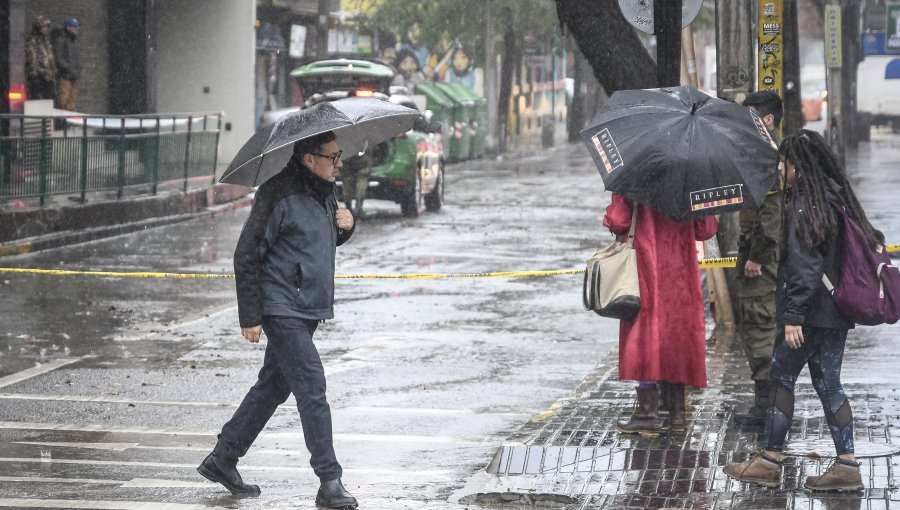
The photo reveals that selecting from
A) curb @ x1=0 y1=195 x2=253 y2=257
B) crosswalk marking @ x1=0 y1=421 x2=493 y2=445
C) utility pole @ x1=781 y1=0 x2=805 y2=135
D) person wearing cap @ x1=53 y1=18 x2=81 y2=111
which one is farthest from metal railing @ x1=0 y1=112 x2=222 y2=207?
crosswalk marking @ x1=0 y1=421 x2=493 y2=445

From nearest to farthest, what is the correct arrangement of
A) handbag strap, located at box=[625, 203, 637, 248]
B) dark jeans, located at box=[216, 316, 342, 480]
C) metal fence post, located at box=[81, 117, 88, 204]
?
1. dark jeans, located at box=[216, 316, 342, 480]
2. handbag strap, located at box=[625, 203, 637, 248]
3. metal fence post, located at box=[81, 117, 88, 204]

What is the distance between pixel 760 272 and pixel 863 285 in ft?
5.81

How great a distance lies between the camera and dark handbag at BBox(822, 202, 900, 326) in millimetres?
7043

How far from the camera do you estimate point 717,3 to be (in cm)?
1241

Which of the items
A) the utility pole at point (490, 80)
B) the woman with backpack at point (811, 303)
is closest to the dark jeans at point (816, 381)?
the woman with backpack at point (811, 303)

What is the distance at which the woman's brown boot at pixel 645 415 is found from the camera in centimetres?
863

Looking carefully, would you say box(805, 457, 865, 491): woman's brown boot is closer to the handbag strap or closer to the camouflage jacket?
the handbag strap

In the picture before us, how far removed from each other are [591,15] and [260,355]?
142 inches

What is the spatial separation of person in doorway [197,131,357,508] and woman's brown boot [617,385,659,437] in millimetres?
2048

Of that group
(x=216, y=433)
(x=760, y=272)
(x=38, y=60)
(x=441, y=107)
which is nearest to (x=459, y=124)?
(x=441, y=107)

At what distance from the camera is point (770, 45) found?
1215 cm

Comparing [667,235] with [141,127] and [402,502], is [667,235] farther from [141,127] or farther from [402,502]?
[141,127]

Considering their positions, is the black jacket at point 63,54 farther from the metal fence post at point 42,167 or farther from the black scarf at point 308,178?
the black scarf at point 308,178

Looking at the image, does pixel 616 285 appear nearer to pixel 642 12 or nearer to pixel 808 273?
pixel 808 273
